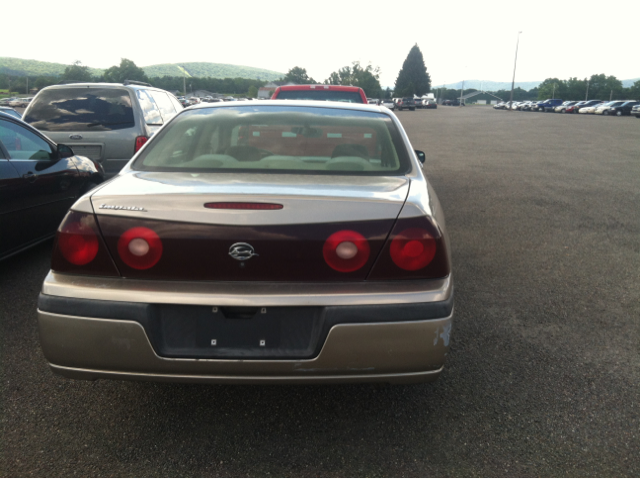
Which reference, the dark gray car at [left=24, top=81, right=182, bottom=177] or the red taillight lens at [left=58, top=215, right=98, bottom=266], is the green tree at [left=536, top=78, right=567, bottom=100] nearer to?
the dark gray car at [left=24, top=81, right=182, bottom=177]

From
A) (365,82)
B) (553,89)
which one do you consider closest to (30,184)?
(365,82)

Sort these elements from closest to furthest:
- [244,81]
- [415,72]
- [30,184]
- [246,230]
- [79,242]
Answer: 1. [246,230]
2. [79,242]
3. [30,184]
4. [415,72]
5. [244,81]

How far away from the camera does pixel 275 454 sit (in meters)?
2.34

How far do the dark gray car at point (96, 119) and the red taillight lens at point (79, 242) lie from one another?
5.22 metres

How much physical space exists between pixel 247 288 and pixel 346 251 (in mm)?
427

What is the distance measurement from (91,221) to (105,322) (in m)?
0.42

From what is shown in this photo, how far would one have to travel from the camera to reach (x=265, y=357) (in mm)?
2172

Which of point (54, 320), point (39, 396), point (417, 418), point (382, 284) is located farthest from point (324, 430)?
point (39, 396)

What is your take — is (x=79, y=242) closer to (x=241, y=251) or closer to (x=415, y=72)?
(x=241, y=251)

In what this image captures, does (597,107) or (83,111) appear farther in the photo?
(597,107)

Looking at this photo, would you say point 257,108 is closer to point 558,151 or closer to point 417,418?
point 417,418

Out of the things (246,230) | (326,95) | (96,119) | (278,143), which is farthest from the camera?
(326,95)

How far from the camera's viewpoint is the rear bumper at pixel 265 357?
215 centimetres

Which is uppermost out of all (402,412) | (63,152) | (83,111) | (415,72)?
(415,72)
